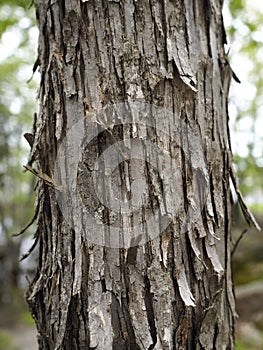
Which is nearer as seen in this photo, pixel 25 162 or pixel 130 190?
pixel 130 190

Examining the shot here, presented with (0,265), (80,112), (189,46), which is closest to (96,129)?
(80,112)

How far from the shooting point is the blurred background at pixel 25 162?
393 centimetres

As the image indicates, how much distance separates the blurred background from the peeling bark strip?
164cm

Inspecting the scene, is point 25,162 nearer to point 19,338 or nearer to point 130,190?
point 19,338

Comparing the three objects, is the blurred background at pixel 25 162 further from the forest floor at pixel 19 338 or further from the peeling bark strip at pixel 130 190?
the peeling bark strip at pixel 130 190

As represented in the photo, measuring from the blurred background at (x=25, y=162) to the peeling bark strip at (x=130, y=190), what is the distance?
164 cm

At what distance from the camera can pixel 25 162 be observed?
20.2 ft

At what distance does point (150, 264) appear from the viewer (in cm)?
119

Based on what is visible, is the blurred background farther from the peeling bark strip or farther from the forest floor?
the peeling bark strip

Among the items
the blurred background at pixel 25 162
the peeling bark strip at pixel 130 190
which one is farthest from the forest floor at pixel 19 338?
the peeling bark strip at pixel 130 190

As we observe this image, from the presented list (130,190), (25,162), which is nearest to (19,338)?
(25,162)

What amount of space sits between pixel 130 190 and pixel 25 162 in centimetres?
521

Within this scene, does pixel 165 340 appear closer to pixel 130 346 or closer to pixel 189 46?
pixel 130 346

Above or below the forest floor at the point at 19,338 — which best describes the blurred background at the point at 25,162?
above
